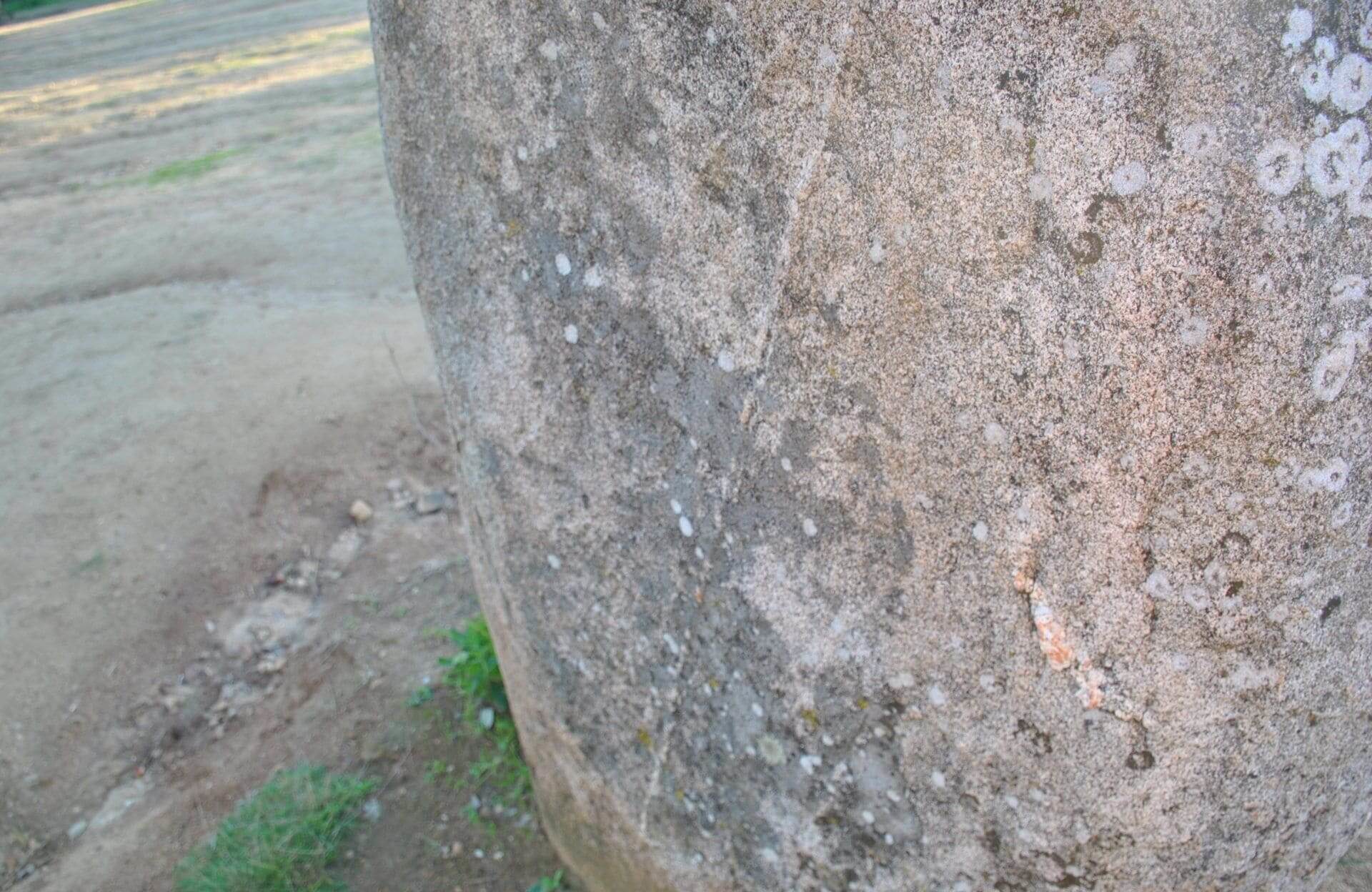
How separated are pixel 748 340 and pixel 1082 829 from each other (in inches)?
20.3

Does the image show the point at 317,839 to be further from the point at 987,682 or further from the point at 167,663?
the point at 987,682

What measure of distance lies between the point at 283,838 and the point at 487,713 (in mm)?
375

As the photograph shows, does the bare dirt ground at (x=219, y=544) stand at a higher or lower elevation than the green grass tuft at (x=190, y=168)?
lower

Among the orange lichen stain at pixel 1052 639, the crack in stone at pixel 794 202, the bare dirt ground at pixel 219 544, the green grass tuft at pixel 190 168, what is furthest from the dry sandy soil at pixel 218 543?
the crack in stone at pixel 794 202

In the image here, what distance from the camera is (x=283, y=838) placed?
5.44ft

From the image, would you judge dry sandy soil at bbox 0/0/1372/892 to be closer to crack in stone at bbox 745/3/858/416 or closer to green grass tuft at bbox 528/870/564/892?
green grass tuft at bbox 528/870/564/892

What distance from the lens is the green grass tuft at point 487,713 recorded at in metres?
1.76

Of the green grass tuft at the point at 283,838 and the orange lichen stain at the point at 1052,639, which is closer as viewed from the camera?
the orange lichen stain at the point at 1052,639

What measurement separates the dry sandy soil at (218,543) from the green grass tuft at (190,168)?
0.52 metres

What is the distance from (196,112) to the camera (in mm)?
6070

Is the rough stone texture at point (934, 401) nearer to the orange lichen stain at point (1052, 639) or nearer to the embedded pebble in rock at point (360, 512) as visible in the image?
the orange lichen stain at point (1052, 639)

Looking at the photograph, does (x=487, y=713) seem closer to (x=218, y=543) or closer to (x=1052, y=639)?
(x=218, y=543)

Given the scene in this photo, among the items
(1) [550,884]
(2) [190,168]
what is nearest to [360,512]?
(1) [550,884]

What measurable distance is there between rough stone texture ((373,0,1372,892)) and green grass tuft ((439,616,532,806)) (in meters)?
0.57
